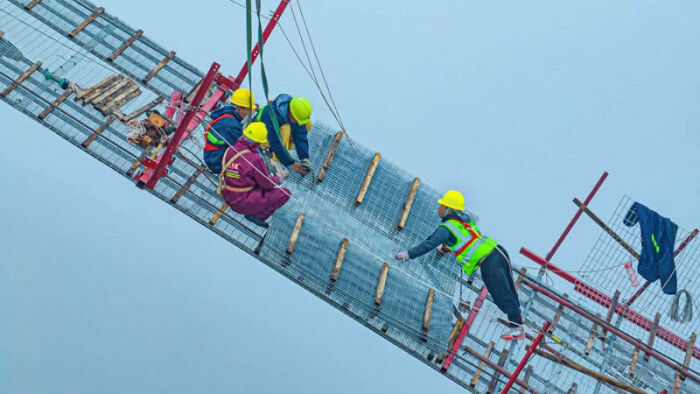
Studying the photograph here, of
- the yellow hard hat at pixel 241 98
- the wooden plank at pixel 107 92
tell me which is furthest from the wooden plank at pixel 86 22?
the yellow hard hat at pixel 241 98

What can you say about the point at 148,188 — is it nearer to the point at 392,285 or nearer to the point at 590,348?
the point at 392,285

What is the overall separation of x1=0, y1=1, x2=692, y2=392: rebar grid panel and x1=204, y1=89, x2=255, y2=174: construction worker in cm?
42

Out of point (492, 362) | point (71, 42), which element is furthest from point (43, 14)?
point (492, 362)

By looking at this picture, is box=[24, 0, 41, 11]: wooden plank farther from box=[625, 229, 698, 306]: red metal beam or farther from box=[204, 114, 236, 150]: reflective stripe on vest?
box=[625, 229, 698, 306]: red metal beam

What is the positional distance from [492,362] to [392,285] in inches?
79.0

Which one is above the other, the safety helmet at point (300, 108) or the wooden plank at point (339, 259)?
the safety helmet at point (300, 108)

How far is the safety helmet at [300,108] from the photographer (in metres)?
14.6

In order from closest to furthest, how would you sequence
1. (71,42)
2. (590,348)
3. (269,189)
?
(269,189) → (590,348) → (71,42)

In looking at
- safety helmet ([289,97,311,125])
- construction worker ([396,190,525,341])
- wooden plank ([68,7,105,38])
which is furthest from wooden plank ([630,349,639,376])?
wooden plank ([68,7,105,38])

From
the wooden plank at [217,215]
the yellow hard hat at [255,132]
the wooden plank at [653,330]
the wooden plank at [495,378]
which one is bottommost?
the wooden plank at [217,215]

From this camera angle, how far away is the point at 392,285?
574 inches

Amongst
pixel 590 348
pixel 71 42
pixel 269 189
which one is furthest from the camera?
pixel 71 42

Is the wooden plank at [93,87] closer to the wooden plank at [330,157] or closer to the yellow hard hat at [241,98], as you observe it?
the yellow hard hat at [241,98]

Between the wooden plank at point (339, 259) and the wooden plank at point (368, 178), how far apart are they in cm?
105
